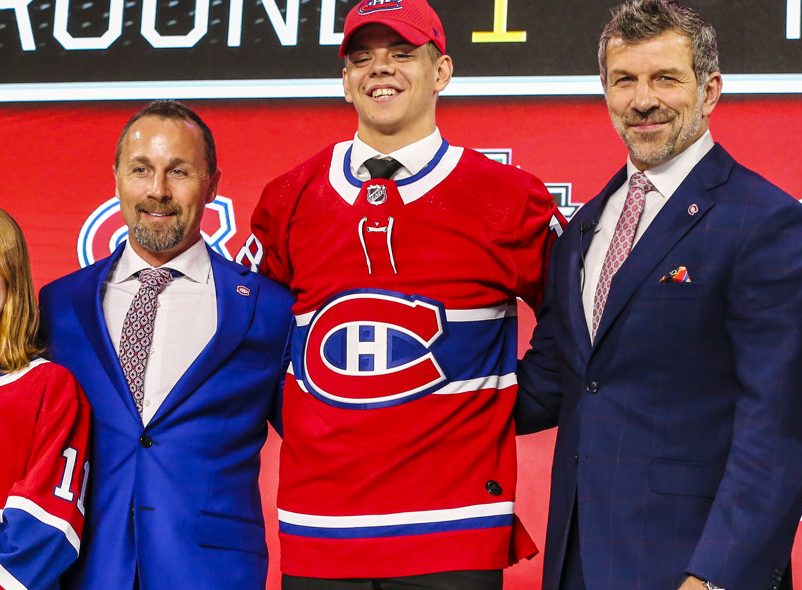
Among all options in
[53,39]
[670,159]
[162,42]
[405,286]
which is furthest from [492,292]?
[53,39]

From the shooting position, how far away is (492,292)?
2043 mm

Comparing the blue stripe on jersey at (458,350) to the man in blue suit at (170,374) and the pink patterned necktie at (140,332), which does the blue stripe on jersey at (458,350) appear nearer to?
the man in blue suit at (170,374)

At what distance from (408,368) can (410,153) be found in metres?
0.42

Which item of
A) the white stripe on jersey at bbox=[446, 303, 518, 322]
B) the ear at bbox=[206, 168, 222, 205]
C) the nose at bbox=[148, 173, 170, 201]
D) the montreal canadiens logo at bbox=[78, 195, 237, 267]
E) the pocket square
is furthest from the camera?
the montreal canadiens logo at bbox=[78, 195, 237, 267]

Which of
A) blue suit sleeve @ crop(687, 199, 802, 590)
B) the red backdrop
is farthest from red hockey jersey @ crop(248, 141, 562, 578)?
the red backdrop

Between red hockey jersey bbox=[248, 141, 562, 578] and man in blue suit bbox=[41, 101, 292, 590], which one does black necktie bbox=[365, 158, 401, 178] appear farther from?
man in blue suit bbox=[41, 101, 292, 590]

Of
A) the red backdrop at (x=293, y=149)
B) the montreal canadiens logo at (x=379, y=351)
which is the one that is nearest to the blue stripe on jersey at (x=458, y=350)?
the montreal canadiens logo at (x=379, y=351)

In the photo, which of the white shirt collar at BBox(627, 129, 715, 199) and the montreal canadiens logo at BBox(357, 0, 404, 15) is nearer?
the white shirt collar at BBox(627, 129, 715, 199)

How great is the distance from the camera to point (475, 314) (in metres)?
2.01

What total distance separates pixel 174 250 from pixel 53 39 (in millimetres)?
1420

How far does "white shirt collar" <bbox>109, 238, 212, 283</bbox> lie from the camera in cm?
222

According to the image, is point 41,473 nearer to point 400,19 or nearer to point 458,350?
point 458,350

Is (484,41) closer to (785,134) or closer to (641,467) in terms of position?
(785,134)

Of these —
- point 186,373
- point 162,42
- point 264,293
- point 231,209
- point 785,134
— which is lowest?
point 186,373
